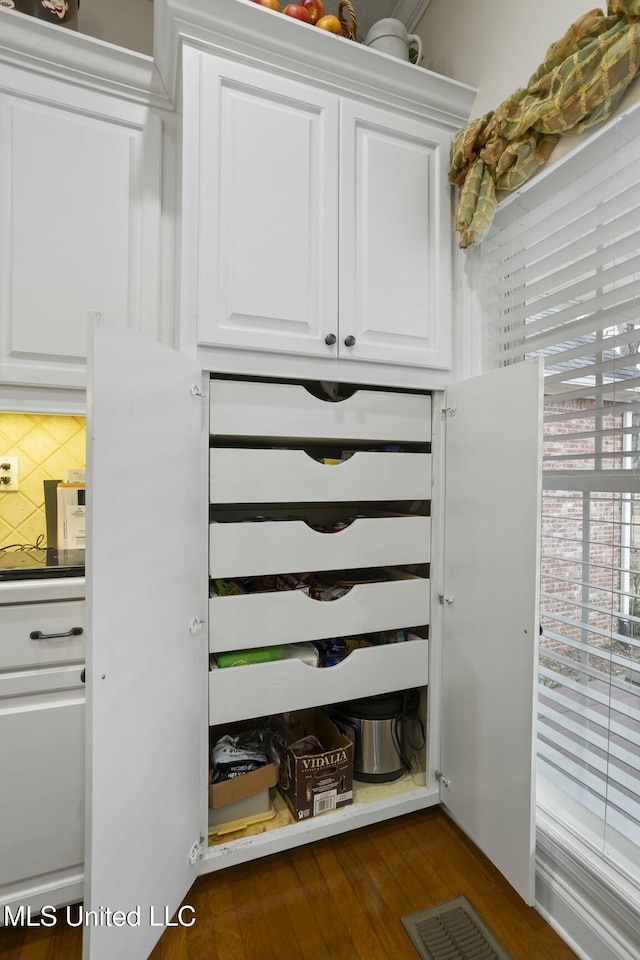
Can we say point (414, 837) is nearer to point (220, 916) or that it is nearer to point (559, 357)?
point (220, 916)

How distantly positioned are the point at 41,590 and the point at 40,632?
103 mm

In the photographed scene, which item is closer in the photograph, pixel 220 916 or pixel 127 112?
pixel 220 916

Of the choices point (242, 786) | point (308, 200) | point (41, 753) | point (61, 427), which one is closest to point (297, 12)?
point (308, 200)

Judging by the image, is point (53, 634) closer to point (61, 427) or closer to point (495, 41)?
point (61, 427)

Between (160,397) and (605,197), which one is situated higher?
(605,197)

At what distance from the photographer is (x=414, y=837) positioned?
58.4 inches

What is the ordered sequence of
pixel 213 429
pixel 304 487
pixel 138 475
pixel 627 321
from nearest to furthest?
pixel 138 475 → pixel 627 321 → pixel 213 429 → pixel 304 487

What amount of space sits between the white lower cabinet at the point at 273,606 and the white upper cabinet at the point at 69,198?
0.45m

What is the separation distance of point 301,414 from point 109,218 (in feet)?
2.66

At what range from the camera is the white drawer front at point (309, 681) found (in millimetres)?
1328

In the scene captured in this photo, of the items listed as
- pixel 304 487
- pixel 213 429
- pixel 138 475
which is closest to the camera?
pixel 138 475

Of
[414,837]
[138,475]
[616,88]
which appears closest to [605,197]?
[616,88]

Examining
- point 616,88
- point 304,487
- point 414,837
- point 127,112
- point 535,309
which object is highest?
point 127,112

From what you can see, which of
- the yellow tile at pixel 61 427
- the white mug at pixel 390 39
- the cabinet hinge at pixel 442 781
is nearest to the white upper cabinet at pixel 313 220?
the white mug at pixel 390 39
